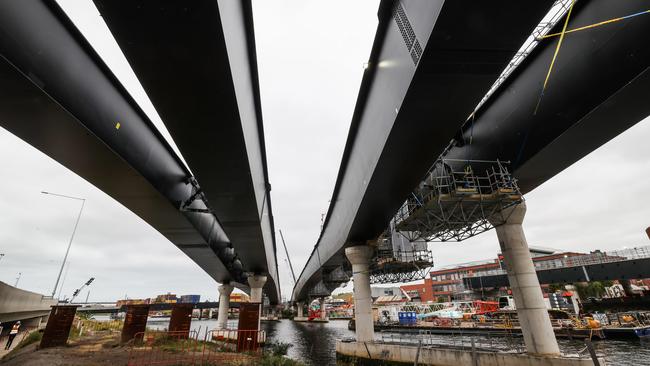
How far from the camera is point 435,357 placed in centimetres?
1548

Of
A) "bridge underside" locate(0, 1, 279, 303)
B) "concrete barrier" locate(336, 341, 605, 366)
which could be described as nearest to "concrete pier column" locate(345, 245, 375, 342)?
"concrete barrier" locate(336, 341, 605, 366)

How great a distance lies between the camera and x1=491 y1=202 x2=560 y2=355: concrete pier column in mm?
13258

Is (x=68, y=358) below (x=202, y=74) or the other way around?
below

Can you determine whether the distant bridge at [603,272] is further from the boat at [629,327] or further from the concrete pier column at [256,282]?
the concrete pier column at [256,282]

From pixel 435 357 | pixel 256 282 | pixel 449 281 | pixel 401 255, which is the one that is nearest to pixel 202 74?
pixel 435 357

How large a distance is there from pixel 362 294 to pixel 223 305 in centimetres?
3702

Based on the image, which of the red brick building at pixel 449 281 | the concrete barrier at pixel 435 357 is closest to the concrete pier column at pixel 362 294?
the concrete barrier at pixel 435 357

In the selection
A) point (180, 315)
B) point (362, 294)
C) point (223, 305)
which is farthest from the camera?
point (223, 305)

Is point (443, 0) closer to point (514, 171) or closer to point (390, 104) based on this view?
point (390, 104)

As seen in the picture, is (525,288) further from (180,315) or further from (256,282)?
(256,282)

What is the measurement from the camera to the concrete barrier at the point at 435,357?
40.1 feet

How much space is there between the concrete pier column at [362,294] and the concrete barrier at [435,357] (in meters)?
1.00

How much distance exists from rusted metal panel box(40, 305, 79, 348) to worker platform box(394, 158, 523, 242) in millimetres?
22249

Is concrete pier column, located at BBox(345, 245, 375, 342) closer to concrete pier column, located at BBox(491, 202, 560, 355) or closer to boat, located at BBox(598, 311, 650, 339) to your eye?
concrete pier column, located at BBox(491, 202, 560, 355)
